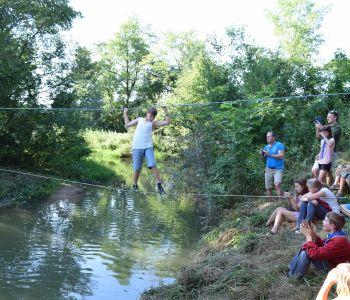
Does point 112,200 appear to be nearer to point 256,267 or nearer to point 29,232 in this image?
point 29,232

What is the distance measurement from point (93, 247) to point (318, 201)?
6117 mm

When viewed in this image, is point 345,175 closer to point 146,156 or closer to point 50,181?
point 146,156

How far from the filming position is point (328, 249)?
5.07 m

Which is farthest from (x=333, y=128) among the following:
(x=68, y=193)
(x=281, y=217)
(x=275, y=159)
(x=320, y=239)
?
(x=68, y=193)

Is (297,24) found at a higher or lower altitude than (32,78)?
higher

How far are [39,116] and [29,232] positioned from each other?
6.78 meters

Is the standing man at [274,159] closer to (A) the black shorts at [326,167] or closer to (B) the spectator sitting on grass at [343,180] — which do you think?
(A) the black shorts at [326,167]

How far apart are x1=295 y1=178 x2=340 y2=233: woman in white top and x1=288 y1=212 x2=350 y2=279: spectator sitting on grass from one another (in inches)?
46.4

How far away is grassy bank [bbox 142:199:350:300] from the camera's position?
216 inches

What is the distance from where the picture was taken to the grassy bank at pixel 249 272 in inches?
216

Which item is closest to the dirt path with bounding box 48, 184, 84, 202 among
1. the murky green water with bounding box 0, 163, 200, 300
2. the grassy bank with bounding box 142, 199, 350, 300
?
the murky green water with bounding box 0, 163, 200, 300

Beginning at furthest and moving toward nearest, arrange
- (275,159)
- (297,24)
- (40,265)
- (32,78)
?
(297,24), (32,78), (40,265), (275,159)

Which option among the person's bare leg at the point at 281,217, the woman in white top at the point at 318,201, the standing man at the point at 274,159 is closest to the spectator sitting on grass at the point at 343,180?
the person's bare leg at the point at 281,217

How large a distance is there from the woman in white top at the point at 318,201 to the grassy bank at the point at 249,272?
61cm
